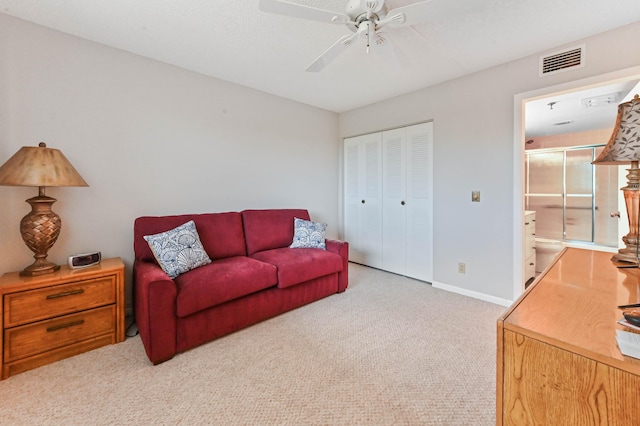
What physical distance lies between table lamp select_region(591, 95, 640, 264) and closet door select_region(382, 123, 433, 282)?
195cm

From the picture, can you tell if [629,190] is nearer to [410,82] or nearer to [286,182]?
[410,82]

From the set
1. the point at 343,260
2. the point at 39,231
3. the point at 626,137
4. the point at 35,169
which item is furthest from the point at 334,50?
the point at 39,231

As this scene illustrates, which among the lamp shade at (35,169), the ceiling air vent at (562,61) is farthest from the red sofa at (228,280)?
the ceiling air vent at (562,61)

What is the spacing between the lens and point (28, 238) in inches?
75.0

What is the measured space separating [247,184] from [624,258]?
3.20 metres

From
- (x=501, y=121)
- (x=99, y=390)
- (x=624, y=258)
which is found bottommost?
(x=99, y=390)

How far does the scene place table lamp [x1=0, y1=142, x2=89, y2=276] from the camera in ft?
5.91

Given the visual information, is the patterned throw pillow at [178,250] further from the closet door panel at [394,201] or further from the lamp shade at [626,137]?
the lamp shade at [626,137]

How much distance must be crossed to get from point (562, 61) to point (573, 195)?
364 centimetres

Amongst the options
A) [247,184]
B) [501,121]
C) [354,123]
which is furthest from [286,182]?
[501,121]

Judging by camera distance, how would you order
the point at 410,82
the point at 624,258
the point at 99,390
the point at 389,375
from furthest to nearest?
the point at 410,82 → the point at 389,375 → the point at 99,390 → the point at 624,258

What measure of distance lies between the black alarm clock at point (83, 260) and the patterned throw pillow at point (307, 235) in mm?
1793

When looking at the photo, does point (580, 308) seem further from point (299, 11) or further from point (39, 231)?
point (39, 231)

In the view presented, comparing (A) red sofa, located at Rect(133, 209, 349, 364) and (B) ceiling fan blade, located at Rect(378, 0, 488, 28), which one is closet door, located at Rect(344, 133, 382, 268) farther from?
(B) ceiling fan blade, located at Rect(378, 0, 488, 28)
